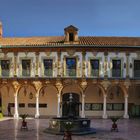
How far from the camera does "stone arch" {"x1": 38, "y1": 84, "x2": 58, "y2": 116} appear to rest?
37250 millimetres

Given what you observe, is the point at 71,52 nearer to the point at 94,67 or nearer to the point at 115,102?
the point at 94,67

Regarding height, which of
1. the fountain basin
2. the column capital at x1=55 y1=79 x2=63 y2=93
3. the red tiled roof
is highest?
the red tiled roof

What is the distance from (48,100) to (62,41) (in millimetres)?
6432

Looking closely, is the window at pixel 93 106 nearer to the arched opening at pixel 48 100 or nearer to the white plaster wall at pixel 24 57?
the arched opening at pixel 48 100

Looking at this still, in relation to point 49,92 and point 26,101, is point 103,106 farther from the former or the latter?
point 26,101

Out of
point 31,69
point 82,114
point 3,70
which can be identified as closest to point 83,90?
point 82,114

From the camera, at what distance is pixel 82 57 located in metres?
35.1

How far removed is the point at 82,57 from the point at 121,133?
13419 mm

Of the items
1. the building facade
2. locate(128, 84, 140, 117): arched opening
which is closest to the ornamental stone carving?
the building facade

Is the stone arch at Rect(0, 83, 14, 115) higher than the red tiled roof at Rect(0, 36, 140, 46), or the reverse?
the red tiled roof at Rect(0, 36, 140, 46)

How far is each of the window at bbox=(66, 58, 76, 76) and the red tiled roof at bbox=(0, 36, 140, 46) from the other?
1.82 meters

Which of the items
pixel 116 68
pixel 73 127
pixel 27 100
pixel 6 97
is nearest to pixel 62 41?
pixel 116 68

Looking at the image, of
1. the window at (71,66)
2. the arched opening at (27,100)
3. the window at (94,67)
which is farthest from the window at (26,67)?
the window at (94,67)

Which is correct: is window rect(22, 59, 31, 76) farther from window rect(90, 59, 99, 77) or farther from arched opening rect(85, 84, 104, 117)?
arched opening rect(85, 84, 104, 117)
